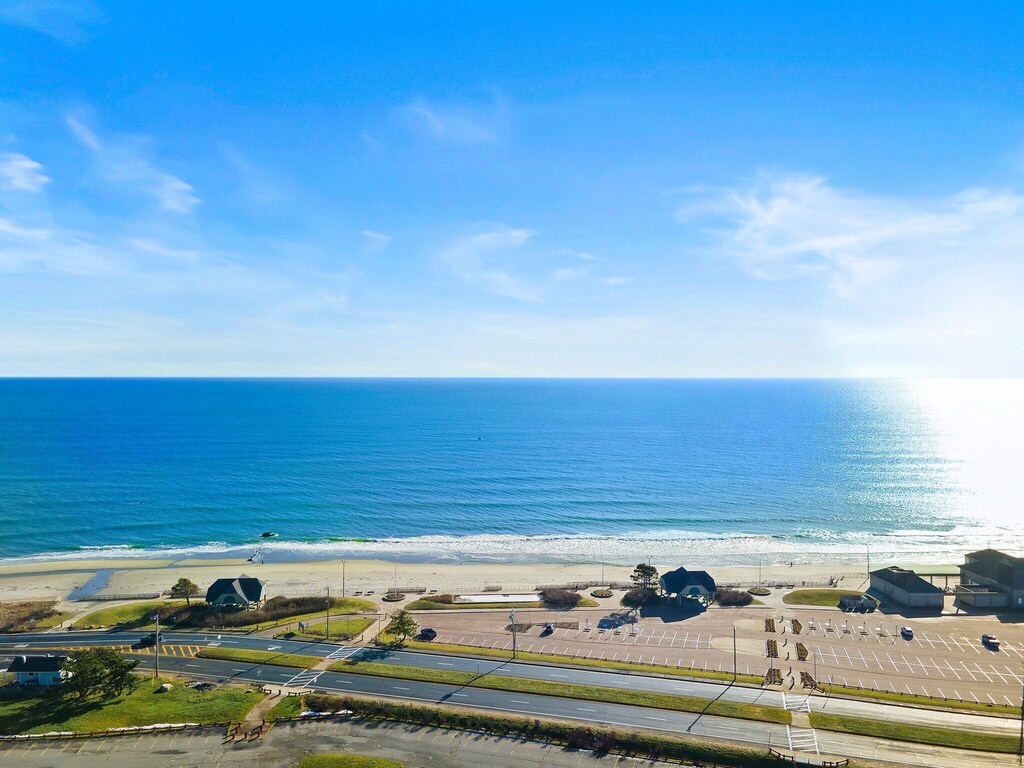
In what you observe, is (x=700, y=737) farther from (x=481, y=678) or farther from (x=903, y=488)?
(x=903, y=488)

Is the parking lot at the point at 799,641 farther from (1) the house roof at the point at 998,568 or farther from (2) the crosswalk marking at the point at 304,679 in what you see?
(2) the crosswalk marking at the point at 304,679

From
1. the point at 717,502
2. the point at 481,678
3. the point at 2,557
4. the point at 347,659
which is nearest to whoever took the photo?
the point at 481,678

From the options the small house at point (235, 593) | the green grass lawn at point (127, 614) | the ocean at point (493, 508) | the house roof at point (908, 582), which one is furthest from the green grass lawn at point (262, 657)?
the house roof at point (908, 582)

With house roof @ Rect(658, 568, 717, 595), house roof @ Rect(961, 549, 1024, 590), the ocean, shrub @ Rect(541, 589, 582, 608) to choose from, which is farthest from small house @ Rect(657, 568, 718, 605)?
house roof @ Rect(961, 549, 1024, 590)

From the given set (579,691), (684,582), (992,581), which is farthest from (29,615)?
(992,581)

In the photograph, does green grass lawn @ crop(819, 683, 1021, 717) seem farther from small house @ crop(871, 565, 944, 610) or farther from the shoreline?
the shoreline

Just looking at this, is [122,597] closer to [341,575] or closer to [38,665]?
[341,575]

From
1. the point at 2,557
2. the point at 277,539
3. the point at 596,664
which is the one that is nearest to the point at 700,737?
→ the point at 596,664
